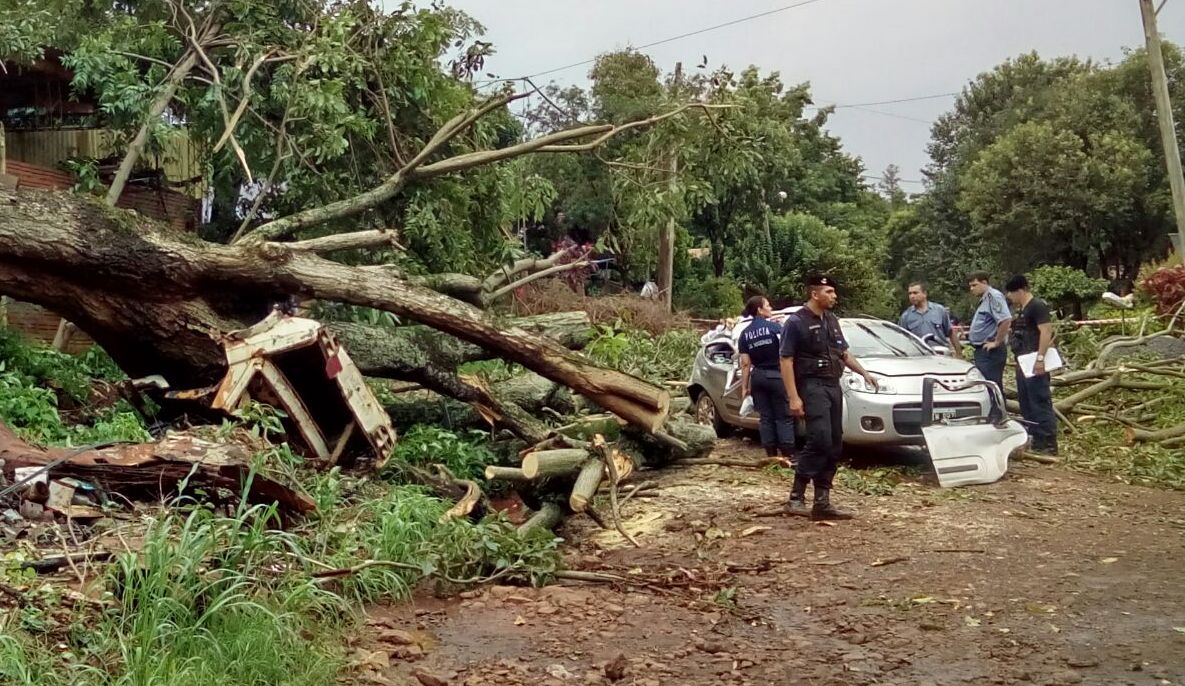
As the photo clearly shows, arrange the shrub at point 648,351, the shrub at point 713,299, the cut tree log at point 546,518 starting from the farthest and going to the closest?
the shrub at point 713,299 < the shrub at point 648,351 < the cut tree log at point 546,518

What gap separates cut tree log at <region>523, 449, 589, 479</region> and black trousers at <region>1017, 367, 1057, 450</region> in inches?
171

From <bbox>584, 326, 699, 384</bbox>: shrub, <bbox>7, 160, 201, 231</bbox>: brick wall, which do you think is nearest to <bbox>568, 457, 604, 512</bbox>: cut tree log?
<bbox>584, 326, 699, 384</bbox>: shrub

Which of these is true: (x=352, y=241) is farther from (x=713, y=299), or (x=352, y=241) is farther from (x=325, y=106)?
(x=713, y=299)

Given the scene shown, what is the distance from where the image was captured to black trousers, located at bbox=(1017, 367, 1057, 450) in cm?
931

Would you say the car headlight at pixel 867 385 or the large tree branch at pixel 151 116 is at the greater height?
the large tree branch at pixel 151 116

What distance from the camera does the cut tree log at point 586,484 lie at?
22.7ft

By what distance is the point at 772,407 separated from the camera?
8.92 meters

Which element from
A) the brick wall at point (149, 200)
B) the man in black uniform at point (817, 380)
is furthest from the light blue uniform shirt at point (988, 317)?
the brick wall at point (149, 200)

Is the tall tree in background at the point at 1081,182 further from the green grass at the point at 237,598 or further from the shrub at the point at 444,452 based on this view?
the green grass at the point at 237,598

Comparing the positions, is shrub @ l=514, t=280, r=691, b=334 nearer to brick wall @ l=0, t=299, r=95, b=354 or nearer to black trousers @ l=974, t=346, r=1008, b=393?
brick wall @ l=0, t=299, r=95, b=354

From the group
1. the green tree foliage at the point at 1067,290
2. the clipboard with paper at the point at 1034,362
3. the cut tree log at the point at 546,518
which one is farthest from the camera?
the green tree foliage at the point at 1067,290

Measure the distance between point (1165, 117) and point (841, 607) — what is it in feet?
40.0

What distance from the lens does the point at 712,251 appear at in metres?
32.1

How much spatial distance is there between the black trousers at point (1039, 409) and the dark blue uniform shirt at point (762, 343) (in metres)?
2.34
